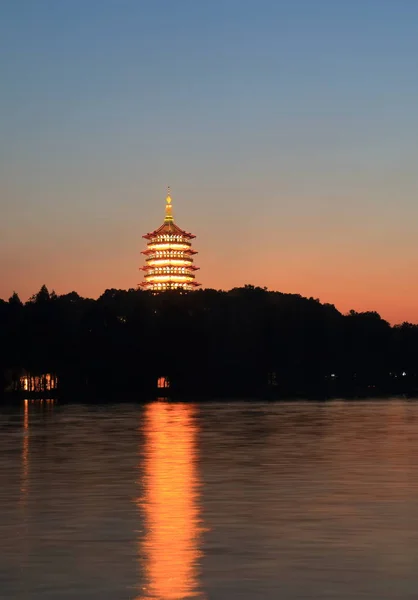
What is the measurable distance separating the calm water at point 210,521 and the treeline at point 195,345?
93.3 m

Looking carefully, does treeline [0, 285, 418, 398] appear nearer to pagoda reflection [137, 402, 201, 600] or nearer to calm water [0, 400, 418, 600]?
calm water [0, 400, 418, 600]

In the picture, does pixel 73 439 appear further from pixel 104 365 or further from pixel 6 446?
pixel 104 365

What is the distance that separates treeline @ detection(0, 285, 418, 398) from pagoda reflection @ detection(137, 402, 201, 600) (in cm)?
9614

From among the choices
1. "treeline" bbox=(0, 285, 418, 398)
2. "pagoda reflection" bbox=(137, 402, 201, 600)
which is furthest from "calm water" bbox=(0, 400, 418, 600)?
"treeline" bbox=(0, 285, 418, 398)

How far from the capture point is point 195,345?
159500mm

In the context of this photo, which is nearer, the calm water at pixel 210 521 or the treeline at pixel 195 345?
the calm water at pixel 210 521

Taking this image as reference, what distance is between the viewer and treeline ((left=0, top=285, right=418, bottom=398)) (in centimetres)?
14938

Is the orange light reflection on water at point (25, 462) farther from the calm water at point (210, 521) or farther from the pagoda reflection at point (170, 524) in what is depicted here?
the pagoda reflection at point (170, 524)

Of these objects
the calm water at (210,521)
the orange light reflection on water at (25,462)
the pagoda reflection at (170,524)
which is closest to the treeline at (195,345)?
the orange light reflection on water at (25,462)

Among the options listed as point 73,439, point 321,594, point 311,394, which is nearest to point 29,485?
point 321,594

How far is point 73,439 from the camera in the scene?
6191 cm

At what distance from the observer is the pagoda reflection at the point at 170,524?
18.8 meters

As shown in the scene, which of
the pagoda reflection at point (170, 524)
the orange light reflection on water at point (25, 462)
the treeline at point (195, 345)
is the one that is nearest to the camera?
the pagoda reflection at point (170, 524)

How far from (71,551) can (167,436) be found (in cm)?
4103
